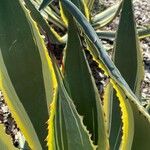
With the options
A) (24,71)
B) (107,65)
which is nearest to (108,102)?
(24,71)

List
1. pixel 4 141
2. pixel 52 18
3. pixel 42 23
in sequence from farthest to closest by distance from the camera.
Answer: pixel 52 18 < pixel 42 23 < pixel 4 141

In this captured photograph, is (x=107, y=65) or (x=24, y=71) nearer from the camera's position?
(x=107, y=65)

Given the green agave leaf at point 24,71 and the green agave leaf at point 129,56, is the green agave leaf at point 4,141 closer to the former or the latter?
the green agave leaf at point 24,71

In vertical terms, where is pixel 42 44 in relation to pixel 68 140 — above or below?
above

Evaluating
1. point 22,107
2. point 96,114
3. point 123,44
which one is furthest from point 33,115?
point 123,44

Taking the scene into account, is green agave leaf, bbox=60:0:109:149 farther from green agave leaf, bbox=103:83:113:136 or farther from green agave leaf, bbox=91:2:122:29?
green agave leaf, bbox=91:2:122:29

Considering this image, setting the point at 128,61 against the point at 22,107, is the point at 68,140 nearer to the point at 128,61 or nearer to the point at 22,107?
the point at 22,107

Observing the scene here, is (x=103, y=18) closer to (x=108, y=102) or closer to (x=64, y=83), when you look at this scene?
(x=108, y=102)
